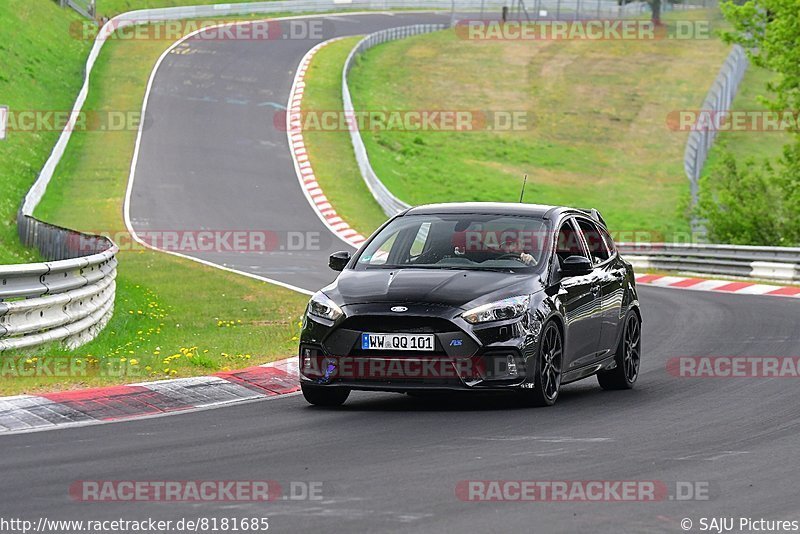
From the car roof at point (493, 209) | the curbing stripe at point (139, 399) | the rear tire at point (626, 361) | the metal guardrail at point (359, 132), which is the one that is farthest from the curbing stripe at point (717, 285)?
the curbing stripe at point (139, 399)

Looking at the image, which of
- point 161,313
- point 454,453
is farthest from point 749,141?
point 454,453

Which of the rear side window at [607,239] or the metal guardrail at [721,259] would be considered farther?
the metal guardrail at [721,259]

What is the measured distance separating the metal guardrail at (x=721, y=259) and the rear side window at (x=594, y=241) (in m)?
17.4

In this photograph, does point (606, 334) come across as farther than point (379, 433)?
Yes

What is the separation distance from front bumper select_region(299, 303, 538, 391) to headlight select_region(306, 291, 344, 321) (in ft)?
0.22

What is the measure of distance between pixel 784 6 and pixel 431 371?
32.4 m

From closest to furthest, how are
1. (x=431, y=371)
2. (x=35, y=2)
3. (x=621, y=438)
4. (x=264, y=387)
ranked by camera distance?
(x=621, y=438) < (x=431, y=371) < (x=264, y=387) < (x=35, y=2)

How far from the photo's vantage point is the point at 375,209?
43.2 m

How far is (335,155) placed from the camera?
165 feet

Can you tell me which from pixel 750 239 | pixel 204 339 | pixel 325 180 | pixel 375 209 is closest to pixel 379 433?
pixel 204 339

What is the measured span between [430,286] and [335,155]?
128 ft

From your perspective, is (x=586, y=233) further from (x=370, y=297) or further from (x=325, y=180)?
(x=325, y=180)

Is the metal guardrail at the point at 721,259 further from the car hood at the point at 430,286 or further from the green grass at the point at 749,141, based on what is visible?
the green grass at the point at 749,141

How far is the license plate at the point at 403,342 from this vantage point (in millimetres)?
11008
